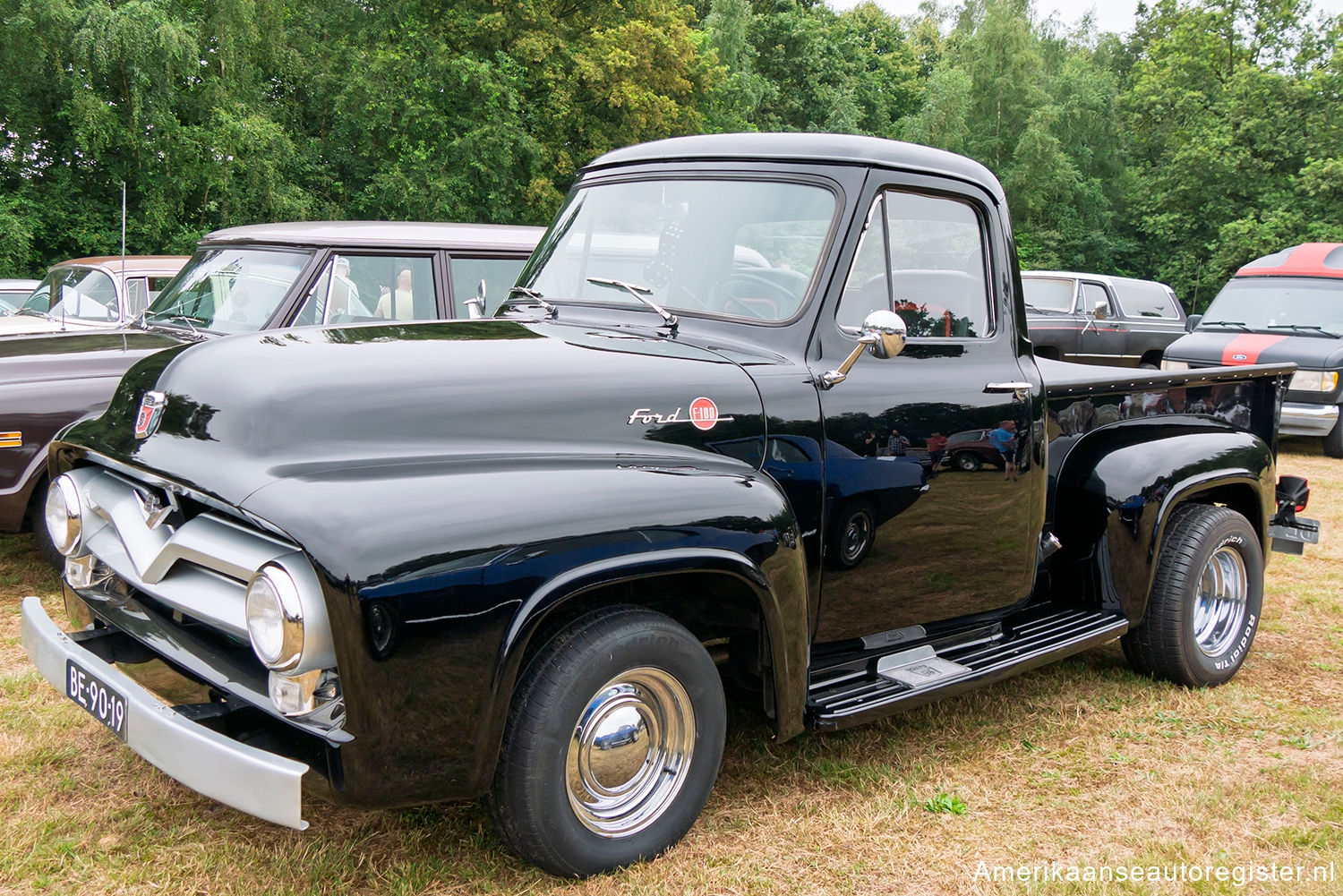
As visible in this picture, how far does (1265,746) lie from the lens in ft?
13.4

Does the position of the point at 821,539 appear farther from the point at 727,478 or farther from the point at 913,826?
the point at 913,826

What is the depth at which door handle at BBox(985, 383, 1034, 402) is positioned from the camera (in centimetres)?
384

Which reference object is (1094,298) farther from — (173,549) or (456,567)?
(173,549)

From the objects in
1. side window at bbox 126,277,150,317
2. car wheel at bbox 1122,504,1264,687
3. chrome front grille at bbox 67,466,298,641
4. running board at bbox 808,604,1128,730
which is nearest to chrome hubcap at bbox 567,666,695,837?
running board at bbox 808,604,1128,730

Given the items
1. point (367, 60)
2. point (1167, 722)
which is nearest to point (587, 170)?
point (1167, 722)

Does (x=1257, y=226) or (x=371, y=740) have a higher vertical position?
(x=1257, y=226)

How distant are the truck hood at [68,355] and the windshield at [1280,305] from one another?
12488mm

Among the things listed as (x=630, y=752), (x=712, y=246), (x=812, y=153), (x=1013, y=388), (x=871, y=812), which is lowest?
(x=871, y=812)

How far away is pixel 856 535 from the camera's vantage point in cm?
345

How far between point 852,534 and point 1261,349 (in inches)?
433

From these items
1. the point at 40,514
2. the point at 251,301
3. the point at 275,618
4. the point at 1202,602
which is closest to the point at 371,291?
the point at 251,301

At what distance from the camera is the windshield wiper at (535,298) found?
3883 millimetres

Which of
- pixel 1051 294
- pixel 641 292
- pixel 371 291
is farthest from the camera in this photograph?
pixel 1051 294

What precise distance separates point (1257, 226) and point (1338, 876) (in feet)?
98.5
